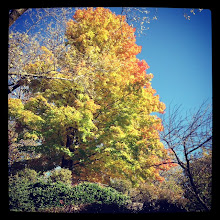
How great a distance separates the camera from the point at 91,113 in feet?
28.7

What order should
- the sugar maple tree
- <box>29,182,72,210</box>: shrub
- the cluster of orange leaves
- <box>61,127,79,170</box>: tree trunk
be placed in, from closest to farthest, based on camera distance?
<box>29,182,72,210</box>: shrub, the sugar maple tree, <box>61,127,79,170</box>: tree trunk, the cluster of orange leaves

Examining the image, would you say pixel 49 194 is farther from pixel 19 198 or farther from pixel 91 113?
pixel 91 113

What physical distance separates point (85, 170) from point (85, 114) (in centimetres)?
297

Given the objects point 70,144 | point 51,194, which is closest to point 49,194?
point 51,194

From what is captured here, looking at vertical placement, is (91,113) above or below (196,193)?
above

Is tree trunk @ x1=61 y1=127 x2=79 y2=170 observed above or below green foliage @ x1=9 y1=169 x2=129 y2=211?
above

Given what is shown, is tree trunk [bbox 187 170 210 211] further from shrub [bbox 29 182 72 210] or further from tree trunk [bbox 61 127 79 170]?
tree trunk [bbox 61 127 79 170]

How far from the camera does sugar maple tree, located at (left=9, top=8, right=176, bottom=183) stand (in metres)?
8.41

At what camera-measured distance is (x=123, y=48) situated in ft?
36.3

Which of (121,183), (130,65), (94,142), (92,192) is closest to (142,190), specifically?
(121,183)

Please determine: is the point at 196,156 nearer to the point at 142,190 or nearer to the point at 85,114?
the point at 142,190

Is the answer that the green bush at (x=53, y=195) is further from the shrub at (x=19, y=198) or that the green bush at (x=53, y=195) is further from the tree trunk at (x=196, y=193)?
the tree trunk at (x=196, y=193)

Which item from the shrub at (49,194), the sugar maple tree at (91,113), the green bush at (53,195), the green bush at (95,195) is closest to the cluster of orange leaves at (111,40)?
the sugar maple tree at (91,113)

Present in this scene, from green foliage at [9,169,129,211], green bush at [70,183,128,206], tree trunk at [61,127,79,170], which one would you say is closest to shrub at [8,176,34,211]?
green foliage at [9,169,129,211]
